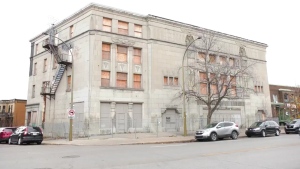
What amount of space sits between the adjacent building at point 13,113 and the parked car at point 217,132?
158 ft

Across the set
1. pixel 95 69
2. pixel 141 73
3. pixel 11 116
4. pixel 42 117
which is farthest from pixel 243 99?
pixel 11 116

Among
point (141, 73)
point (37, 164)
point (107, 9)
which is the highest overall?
point (107, 9)

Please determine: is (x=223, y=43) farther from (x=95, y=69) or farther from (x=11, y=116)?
(x=11, y=116)

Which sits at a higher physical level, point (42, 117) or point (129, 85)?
point (129, 85)

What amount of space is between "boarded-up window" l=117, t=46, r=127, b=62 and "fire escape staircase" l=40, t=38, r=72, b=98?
5761 millimetres

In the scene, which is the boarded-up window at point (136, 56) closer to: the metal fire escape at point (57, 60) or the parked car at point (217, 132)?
the metal fire escape at point (57, 60)

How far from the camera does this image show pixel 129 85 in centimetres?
2958

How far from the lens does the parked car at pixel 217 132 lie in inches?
842

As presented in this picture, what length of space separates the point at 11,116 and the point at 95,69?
40525 millimetres

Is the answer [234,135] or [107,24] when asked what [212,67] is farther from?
[107,24]

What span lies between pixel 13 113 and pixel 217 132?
5092 centimetres

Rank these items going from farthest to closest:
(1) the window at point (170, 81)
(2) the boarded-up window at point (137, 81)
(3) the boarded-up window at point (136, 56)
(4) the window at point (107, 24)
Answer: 1. (1) the window at point (170, 81)
2. (3) the boarded-up window at point (136, 56)
3. (2) the boarded-up window at point (137, 81)
4. (4) the window at point (107, 24)

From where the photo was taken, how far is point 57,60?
30.2 meters

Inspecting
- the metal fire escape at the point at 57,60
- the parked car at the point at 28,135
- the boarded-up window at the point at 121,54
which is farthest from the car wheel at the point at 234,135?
the metal fire escape at the point at 57,60
